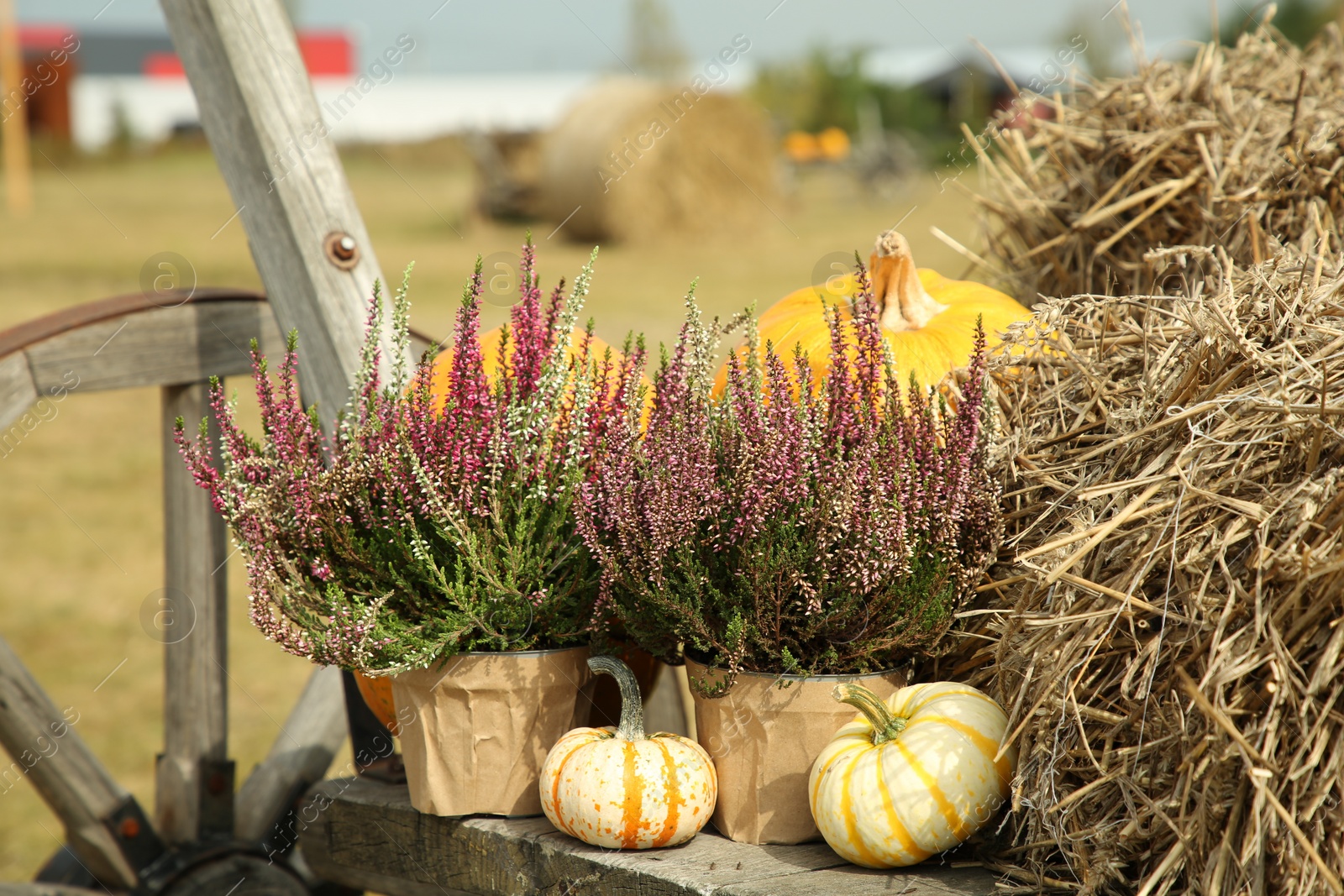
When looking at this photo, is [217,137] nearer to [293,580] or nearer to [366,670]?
[293,580]

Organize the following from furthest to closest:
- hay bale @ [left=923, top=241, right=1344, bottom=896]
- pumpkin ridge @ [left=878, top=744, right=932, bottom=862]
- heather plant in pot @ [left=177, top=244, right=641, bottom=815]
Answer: heather plant in pot @ [left=177, top=244, right=641, bottom=815], pumpkin ridge @ [left=878, top=744, right=932, bottom=862], hay bale @ [left=923, top=241, right=1344, bottom=896]

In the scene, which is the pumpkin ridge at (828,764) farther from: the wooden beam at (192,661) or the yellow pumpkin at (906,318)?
the wooden beam at (192,661)

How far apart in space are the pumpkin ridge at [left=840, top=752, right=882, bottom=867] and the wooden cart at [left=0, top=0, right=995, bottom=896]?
3 centimetres

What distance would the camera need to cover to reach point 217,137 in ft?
7.72

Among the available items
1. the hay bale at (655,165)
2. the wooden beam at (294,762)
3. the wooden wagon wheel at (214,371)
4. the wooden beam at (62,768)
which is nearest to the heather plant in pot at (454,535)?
the wooden wagon wheel at (214,371)

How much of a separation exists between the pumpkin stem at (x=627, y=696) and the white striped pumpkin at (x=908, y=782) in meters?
0.26

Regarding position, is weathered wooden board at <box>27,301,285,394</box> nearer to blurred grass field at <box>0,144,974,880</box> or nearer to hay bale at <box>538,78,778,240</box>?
blurred grass field at <box>0,144,974,880</box>

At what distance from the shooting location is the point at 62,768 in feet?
8.30

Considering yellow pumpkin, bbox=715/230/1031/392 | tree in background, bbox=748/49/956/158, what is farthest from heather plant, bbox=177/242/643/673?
tree in background, bbox=748/49/956/158

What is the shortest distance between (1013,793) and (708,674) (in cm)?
42

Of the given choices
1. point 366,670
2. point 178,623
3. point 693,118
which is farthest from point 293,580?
point 693,118

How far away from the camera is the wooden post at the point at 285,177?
2.27 metres

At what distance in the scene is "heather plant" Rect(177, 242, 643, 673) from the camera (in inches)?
64.1

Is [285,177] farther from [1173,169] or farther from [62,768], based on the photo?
[1173,169]
